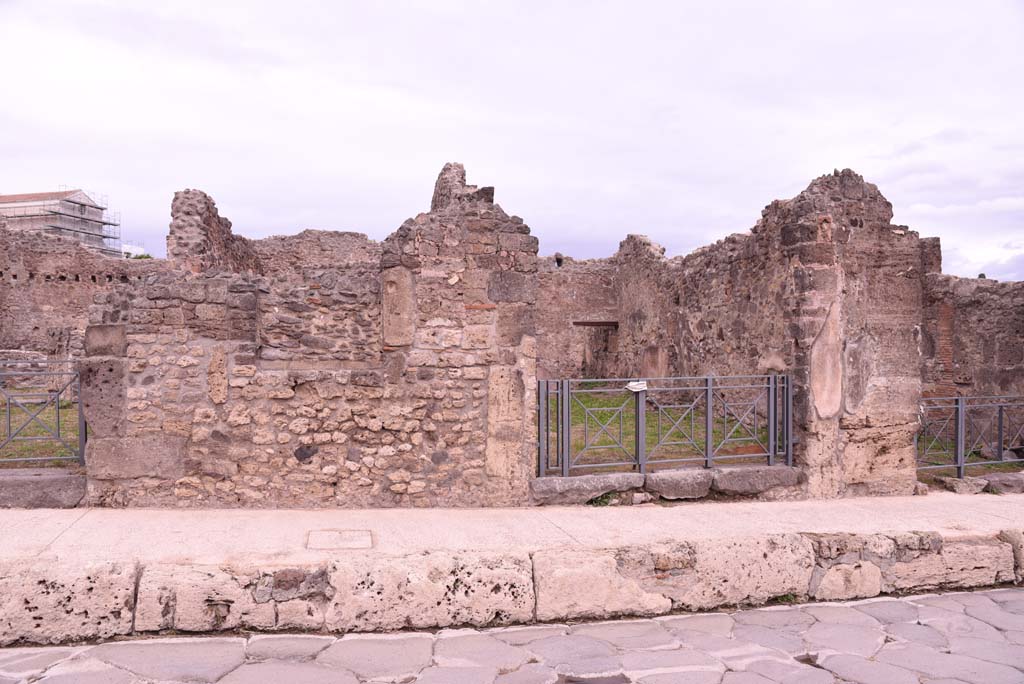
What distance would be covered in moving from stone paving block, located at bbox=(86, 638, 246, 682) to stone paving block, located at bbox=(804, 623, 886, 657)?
11.4ft

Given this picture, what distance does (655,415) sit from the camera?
11.5 metres

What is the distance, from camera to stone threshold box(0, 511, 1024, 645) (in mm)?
4000

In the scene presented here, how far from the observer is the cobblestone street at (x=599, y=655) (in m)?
3.66

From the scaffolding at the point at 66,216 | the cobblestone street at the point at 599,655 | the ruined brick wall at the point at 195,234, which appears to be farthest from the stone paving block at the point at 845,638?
the scaffolding at the point at 66,216

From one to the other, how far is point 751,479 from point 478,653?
4144mm

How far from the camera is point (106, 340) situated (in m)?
5.88

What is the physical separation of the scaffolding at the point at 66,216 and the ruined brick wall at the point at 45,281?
2644cm

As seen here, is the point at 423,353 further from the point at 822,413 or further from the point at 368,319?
the point at 822,413

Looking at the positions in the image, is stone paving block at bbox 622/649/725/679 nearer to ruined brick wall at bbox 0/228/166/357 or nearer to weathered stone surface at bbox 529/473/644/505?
weathered stone surface at bbox 529/473/644/505

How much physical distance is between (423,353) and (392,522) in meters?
1.54

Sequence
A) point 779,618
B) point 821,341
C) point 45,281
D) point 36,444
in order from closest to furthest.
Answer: point 779,618 → point 36,444 → point 821,341 → point 45,281

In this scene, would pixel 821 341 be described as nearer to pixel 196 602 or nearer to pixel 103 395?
pixel 196 602

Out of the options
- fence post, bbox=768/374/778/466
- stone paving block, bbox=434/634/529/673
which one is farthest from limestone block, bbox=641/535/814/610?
fence post, bbox=768/374/778/466

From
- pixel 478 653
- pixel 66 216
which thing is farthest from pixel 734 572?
pixel 66 216
